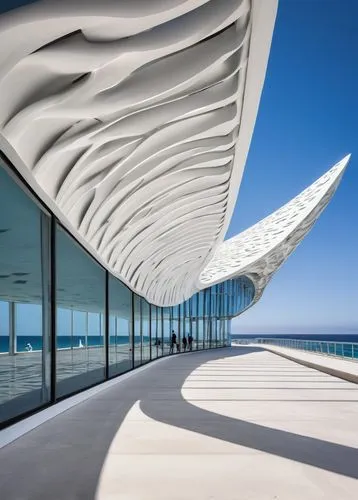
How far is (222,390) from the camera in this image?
10.7m

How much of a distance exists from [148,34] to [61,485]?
3.74m

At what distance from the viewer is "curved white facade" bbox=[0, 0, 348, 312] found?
3869 millimetres

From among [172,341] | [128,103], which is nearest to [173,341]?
[172,341]

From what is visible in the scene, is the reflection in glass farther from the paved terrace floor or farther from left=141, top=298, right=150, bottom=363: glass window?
the paved terrace floor

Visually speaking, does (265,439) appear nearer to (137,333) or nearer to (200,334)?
(137,333)

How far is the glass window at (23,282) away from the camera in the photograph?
289 inches

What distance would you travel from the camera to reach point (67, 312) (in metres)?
40.5

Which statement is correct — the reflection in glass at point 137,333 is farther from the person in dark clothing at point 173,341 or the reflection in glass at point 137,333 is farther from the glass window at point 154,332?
the person in dark clothing at point 173,341

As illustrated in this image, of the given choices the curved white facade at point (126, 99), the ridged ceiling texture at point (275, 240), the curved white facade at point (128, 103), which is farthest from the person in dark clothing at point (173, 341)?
the curved white facade at point (126, 99)

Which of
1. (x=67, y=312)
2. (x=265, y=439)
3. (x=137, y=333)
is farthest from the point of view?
(x=67, y=312)

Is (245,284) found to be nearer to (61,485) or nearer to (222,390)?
(222,390)

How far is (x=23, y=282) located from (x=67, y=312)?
64.5 ft

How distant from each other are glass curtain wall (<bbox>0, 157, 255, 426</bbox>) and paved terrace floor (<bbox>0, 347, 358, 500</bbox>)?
94 centimetres

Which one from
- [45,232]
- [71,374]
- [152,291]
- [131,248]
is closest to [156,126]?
[45,232]
